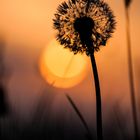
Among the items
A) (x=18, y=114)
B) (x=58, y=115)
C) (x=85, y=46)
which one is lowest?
(x=58, y=115)

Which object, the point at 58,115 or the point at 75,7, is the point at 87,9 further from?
the point at 58,115

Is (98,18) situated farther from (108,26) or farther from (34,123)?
(34,123)

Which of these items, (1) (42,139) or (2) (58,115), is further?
(2) (58,115)

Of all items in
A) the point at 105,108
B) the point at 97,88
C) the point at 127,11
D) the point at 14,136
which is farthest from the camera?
the point at 105,108

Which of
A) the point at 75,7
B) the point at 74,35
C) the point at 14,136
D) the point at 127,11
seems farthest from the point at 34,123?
the point at 127,11

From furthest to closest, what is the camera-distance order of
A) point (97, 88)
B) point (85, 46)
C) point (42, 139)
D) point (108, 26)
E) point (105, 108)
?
point (105, 108)
point (108, 26)
point (85, 46)
point (42, 139)
point (97, 88)

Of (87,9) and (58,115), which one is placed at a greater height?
(87,9)
